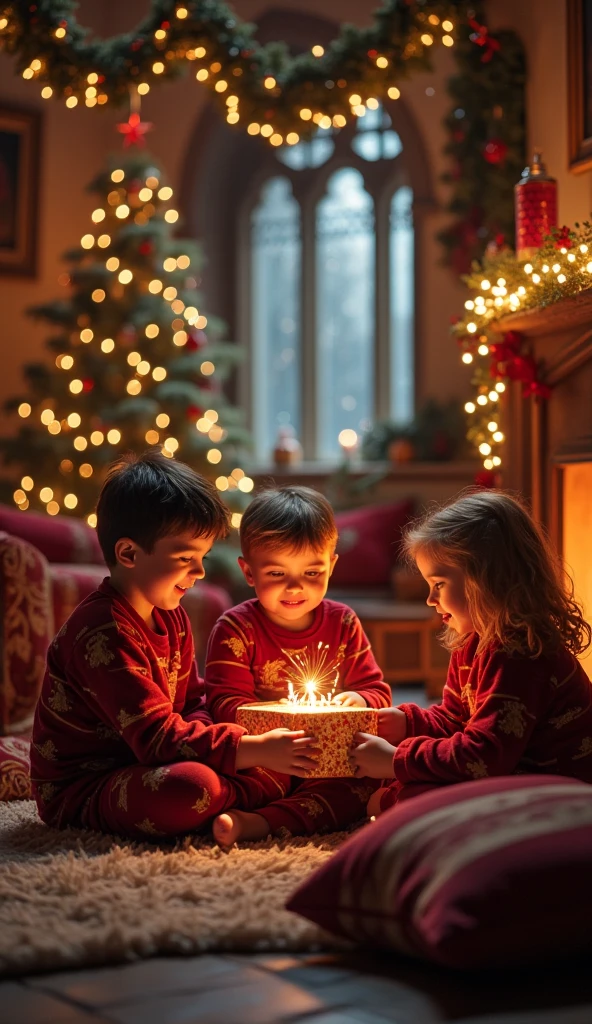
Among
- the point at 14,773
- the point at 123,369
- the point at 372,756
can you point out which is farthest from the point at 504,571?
the point at 123,369

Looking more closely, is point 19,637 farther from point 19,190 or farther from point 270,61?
point 19,190

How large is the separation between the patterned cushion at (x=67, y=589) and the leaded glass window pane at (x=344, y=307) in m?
3.91

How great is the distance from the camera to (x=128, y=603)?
2516 millimetres

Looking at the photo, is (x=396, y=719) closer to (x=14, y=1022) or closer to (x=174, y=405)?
(x=14, y=1022)

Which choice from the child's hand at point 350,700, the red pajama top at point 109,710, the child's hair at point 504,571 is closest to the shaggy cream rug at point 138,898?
the red pajama top at point 109,710

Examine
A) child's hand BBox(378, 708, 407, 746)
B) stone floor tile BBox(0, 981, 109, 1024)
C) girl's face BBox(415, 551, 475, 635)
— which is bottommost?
stone floor tile BBox(0, 981, 109, 1024)

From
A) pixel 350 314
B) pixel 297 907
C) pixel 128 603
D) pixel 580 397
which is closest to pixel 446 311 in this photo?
pixel 350 314

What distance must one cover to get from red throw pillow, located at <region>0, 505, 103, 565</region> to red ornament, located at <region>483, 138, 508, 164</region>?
2148 mm

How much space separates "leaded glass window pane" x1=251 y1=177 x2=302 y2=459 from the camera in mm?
7477

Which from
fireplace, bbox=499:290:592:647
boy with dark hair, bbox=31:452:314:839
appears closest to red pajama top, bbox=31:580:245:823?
boy with dark hair, bbox=31:452:314:839

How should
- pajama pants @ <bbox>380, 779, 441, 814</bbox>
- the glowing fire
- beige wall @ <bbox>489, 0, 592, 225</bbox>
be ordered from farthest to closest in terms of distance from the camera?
beige wall @ <bbox>489, 0, 592, 225</bbox>
the glowing fire
pajama pants @ <bbox>380, 779, 441, 814</bbox>

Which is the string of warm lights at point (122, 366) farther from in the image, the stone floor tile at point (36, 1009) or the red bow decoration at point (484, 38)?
the stone floor tile at point (36, 1009)

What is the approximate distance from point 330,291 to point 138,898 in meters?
5.76

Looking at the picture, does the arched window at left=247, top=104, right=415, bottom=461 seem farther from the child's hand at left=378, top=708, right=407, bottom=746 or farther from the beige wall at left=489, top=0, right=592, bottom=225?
the child's hand at left=378, top=708, right=407, bottom=746
